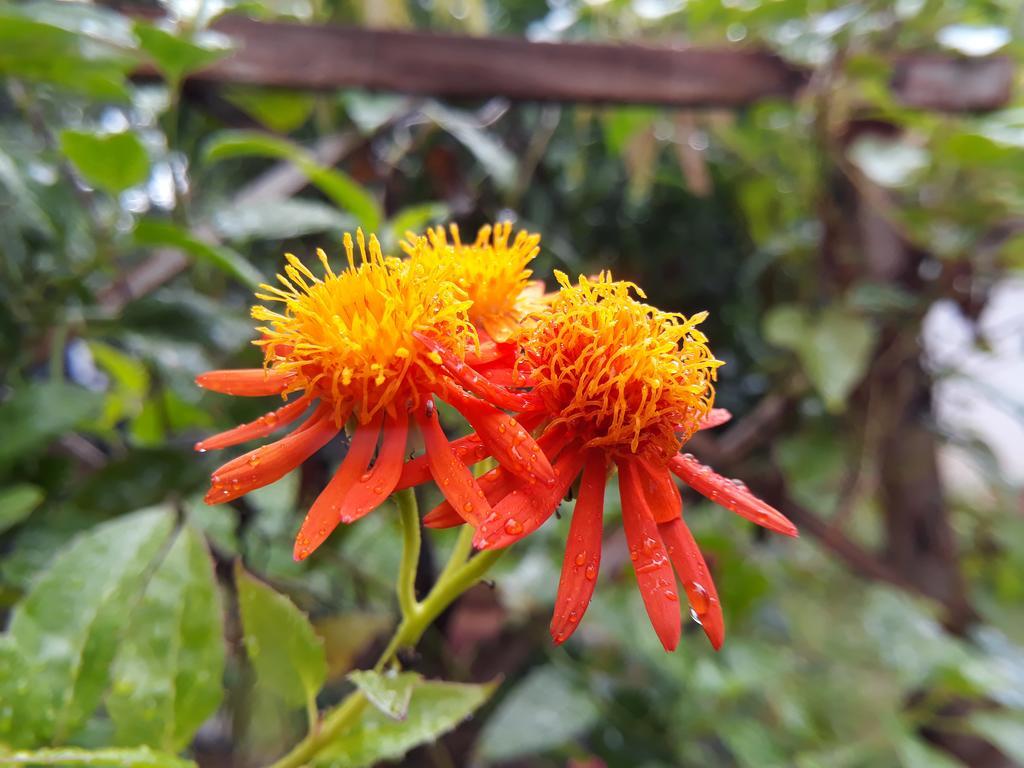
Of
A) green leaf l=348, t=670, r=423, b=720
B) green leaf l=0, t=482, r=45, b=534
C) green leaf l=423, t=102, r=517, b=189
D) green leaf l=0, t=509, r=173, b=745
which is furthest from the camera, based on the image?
green leaf l=423, t=102, r=517, b=189

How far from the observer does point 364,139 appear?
936 millimetres

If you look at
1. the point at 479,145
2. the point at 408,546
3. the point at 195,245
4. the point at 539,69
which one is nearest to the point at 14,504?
the point at 195,245

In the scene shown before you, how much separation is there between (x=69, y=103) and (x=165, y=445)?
24.7 inches

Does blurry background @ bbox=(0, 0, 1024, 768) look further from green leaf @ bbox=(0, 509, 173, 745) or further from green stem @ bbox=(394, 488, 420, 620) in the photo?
Result: green stem @ bbox=(394, 488, 420, 620)

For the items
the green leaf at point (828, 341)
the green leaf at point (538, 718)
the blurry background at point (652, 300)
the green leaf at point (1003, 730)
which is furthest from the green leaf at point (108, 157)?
the green leaf at point (1003, 730)

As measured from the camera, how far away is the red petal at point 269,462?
31 centimetres

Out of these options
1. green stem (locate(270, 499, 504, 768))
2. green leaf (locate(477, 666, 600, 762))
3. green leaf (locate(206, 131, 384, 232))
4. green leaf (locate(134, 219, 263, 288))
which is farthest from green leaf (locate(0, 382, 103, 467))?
green leaf (locate(477, 666, 600, 762))

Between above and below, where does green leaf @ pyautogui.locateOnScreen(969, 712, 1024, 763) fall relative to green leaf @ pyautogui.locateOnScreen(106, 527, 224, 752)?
below

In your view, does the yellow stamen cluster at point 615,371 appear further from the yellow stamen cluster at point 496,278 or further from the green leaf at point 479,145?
the green leaf at point 479,145

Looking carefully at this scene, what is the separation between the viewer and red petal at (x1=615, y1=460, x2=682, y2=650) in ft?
0.99

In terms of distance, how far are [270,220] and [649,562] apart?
0.50 metres

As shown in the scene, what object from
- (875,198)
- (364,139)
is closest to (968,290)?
(875,198)

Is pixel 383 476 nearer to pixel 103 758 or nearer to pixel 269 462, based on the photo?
pixel 269 462

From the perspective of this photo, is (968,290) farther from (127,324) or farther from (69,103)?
(69,103)
